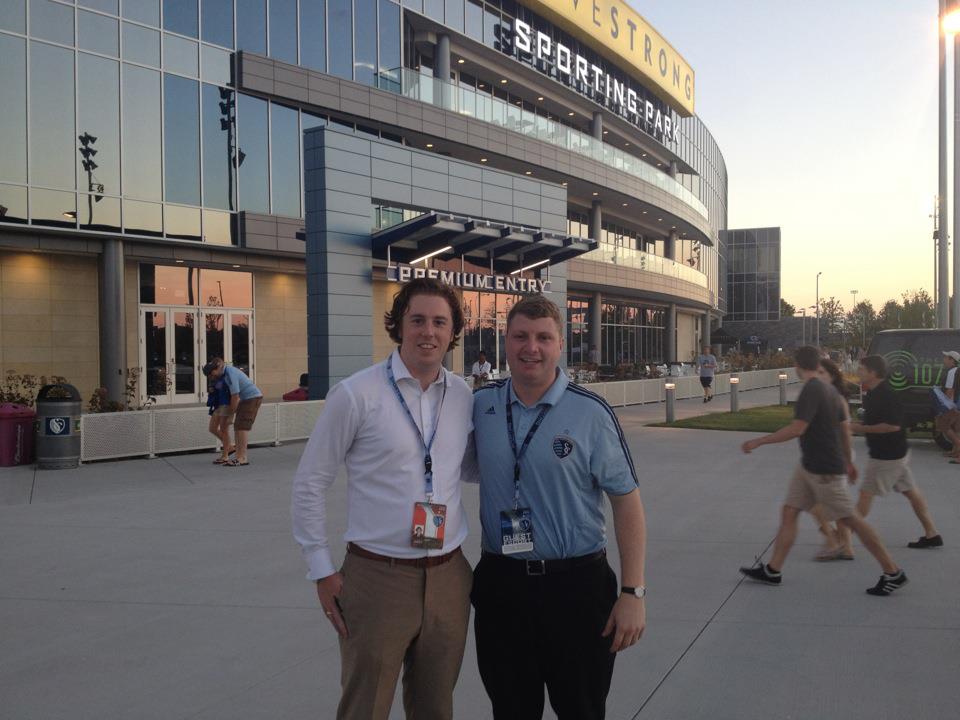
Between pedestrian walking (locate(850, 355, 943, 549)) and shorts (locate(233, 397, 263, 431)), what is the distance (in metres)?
8.43

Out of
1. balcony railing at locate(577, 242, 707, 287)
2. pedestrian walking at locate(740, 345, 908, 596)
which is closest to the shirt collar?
pedestrian walking at locate(740, 345, 908, 596)

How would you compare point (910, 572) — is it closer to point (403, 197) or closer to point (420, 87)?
point (403, 197)

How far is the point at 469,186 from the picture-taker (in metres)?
21.1

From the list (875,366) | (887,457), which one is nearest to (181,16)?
(875,366)

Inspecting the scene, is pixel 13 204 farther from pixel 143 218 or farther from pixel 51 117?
pixel 143 218

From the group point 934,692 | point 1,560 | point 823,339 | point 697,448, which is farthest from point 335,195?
point 823,339

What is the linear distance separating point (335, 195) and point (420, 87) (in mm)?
11780

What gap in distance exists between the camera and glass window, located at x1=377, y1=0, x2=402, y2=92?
27141 millimetres

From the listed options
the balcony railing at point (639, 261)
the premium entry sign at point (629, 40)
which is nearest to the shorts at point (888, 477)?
the balcony railing at point (639, 261)

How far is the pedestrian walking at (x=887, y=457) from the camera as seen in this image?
264 inches

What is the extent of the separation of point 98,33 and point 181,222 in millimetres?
5061

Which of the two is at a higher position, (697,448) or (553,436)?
(553,436)

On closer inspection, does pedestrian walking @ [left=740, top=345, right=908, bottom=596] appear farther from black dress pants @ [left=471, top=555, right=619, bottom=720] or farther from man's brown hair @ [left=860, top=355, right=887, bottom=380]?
black dress pants @ [left=471, top=555, right=619, bottom=720]

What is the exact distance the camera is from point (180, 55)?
2225cm
